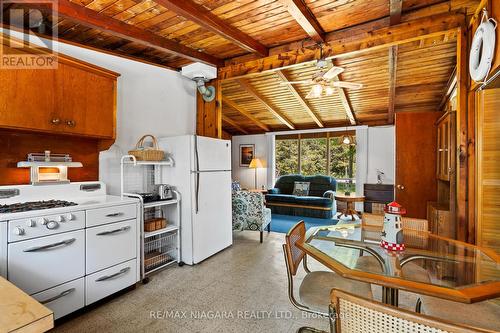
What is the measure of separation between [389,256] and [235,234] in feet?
10.6

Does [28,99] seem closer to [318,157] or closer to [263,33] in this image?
[263,33]

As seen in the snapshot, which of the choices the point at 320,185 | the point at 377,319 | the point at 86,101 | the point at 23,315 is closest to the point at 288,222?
the point at 320,185

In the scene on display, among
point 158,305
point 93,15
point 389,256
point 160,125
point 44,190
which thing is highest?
point 93,15

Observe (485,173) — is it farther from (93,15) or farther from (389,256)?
(93,15)

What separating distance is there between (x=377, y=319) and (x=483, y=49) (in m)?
2.16

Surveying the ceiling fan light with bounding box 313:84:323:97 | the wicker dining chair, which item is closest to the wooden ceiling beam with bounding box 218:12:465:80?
the ceiling fan light with bounding box 313:84:323:97

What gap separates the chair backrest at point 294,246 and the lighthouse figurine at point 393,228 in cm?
56

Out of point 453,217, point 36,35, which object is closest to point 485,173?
point 453,217

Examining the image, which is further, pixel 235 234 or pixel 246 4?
pixel 235 234

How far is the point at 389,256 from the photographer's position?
157 centimetres

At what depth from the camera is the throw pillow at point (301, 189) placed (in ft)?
22.3

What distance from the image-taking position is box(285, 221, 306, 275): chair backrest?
5.11 feet

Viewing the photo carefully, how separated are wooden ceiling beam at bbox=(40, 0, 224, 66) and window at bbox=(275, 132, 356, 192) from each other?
502 cm

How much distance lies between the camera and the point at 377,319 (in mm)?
758
